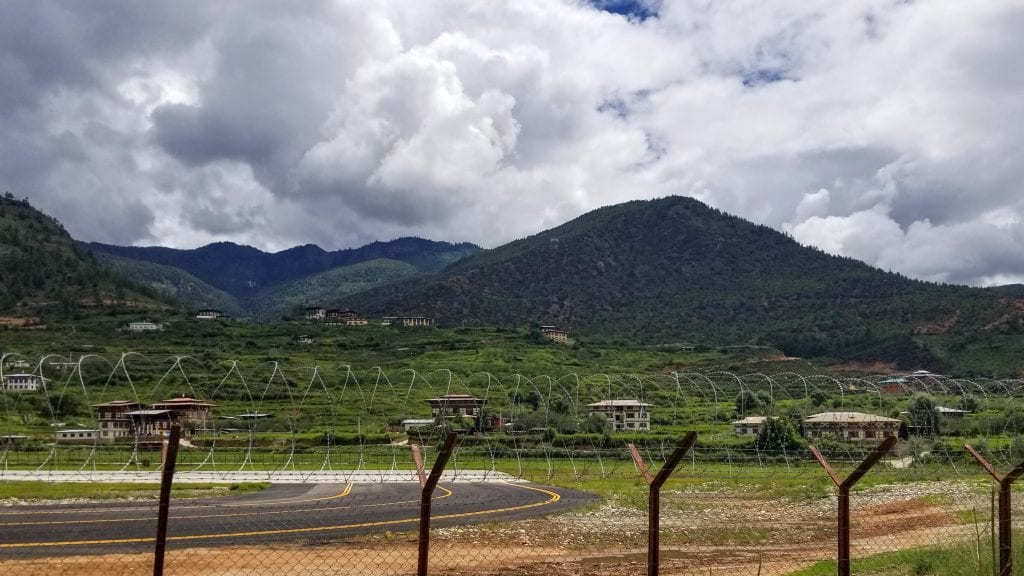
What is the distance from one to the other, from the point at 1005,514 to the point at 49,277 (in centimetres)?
15018

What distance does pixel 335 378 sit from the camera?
267ft

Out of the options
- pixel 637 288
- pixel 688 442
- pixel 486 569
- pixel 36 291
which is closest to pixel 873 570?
pixel 486 569

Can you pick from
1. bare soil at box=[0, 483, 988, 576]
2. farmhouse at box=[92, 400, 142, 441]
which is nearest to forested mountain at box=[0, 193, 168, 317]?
farmhouse at box=[92, 400, 142, 441]

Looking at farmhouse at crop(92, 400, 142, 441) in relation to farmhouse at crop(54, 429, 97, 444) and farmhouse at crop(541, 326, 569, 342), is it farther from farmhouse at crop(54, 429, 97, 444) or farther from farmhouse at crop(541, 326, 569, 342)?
farmhouse at crop(541, 326, 569, 342)

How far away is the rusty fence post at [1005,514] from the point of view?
9.71 metres

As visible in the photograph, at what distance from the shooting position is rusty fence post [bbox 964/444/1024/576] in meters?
9.71

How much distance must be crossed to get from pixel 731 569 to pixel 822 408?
142 feet

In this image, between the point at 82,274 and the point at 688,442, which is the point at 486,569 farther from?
the point at 82,274

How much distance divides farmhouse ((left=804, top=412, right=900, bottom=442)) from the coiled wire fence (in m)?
0.23

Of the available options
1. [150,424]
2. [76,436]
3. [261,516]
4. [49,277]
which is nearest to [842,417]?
[261,516]

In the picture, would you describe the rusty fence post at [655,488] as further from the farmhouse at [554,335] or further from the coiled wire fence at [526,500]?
the farmhouse at [554,335]

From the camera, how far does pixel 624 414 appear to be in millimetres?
60531

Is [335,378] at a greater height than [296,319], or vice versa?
[296,319]

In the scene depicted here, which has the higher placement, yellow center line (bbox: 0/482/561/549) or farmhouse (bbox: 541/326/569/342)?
farmhouse (bbox: 541/326/569/342)
